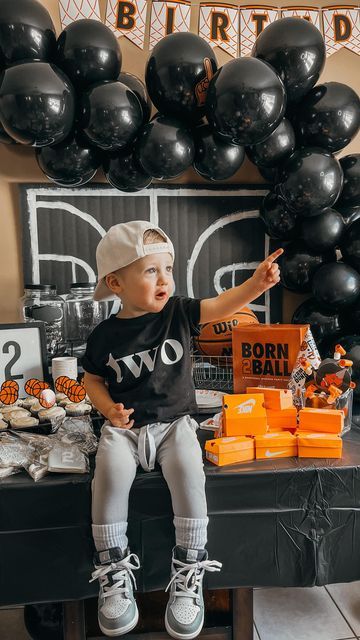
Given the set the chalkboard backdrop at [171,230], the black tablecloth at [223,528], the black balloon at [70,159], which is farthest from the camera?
the chalkboard backdrop at [171,230]

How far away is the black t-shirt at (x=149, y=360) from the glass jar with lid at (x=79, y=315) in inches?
28.6

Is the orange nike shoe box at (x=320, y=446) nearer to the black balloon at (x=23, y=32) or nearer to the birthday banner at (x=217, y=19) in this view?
the black balloon at (x=23, y=32)

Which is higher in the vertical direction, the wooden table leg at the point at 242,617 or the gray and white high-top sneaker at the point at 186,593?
the gray and white high-top sneaker at the point at 186,593

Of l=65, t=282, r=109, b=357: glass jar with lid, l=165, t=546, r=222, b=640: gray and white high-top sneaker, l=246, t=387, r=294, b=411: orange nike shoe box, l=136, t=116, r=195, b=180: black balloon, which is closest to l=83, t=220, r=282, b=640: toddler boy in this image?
l=165, t=546, r=222, b=640: gray and white high-top sneaker

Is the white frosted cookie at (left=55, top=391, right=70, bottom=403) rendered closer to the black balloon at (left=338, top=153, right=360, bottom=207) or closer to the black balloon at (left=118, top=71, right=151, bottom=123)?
the black balloon at (left=118, top=71, right=151, bottom=123)

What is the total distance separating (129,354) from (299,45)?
1227 millimetres

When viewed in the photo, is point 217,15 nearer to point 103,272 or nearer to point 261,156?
point 261,156

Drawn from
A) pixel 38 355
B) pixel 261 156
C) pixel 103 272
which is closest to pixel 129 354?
pixel 103 272

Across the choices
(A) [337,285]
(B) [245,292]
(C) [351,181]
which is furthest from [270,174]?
(B) [245,292]

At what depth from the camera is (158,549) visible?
46.7 inches

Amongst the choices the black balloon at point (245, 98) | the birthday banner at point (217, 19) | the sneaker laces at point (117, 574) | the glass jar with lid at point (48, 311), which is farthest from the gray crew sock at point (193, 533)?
the birthday banner at point (217, 19)

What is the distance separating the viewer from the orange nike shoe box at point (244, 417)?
1.29 meters

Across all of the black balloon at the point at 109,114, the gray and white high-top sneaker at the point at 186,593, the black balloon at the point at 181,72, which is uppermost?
the black balloon at the point at 181,72

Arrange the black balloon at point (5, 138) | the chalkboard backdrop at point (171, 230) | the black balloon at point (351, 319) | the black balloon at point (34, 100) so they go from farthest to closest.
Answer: the chalkboard backdrop at point (171, 230)
the black balloon at point (351, 319)
the black balloon at point (5, 138)
the black balloon at point (34, 100)
